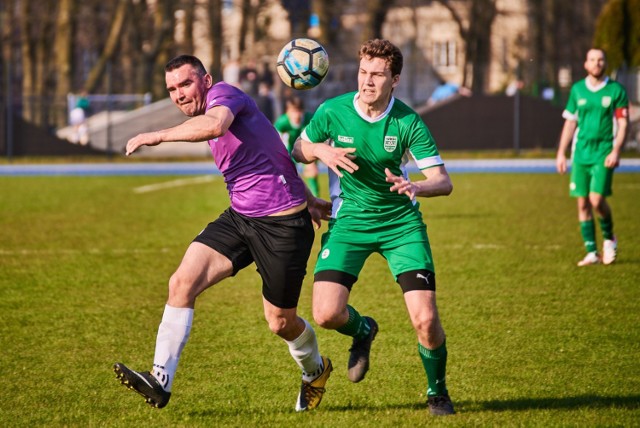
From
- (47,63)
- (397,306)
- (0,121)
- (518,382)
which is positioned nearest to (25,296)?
(397,306)

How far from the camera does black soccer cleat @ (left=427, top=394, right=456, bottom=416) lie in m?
5.96

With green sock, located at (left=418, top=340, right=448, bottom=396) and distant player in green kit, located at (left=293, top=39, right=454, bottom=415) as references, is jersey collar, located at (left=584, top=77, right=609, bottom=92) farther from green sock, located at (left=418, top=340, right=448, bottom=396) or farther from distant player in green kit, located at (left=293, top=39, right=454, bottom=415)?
green sock, located at (left=418, top=340, right=448, bottom=396)

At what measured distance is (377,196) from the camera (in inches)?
244

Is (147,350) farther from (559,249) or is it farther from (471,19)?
(471,19)

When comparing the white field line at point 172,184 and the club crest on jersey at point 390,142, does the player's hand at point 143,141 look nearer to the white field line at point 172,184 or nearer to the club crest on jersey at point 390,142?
the club crest on jersey at point 390,142

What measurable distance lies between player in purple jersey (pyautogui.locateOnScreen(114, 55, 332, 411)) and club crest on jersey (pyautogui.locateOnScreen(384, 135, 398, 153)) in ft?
1.85

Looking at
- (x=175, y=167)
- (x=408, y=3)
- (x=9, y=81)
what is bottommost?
(x=175, y=167)

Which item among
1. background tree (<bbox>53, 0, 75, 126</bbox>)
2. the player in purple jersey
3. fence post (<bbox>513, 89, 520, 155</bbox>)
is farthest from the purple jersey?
background tree (<bbox>53, 0, 75, 126</bbox>)

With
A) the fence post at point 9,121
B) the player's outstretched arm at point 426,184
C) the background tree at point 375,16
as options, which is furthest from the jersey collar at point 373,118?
the background tree at point 375,16

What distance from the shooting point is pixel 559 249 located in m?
12.9

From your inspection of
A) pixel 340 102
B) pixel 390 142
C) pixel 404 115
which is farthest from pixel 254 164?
pixel 404 115

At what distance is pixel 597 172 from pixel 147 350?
601cm

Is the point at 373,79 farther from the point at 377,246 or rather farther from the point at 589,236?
the point at 589,236

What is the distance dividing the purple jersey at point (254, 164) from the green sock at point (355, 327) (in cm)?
79
